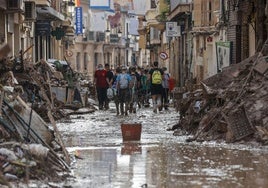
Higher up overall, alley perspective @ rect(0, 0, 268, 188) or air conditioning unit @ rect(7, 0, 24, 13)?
air conditioning unit @ rect(7, 0, 24, 13)

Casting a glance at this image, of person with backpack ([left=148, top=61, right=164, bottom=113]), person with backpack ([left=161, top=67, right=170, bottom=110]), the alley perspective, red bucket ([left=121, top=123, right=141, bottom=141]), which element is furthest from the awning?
red bucket ([left=121, top=123, right=141, bottom=141])

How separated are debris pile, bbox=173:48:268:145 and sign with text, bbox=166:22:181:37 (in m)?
32.5

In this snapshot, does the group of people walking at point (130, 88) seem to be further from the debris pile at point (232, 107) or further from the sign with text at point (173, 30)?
the sign with text at point (173, 30)

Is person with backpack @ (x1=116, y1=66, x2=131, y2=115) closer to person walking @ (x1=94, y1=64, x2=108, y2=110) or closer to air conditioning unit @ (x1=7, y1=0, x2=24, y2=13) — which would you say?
person walking @ (x1=94, y1=64, x2=108, y2=110)

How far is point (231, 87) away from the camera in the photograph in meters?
19.0

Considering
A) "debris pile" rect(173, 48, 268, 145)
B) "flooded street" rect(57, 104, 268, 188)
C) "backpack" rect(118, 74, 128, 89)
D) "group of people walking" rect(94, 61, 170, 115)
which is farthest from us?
"group of people walking" rect(94, 61, 170, 115)

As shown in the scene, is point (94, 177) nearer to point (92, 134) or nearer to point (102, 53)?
point (92, 134)

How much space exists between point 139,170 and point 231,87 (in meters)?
5.88

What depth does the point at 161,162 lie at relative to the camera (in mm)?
14633

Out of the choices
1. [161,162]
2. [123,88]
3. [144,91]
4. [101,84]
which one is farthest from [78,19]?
[161,162]

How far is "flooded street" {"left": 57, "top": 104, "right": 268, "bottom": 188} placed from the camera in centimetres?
1231

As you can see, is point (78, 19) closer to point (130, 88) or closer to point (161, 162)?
point (130, 88)

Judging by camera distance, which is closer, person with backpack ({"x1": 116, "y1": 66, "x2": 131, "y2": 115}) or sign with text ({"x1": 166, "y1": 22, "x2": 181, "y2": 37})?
person with backpack ({"x1": 116, "y1": 66, "x2": 131, "y2": 115})

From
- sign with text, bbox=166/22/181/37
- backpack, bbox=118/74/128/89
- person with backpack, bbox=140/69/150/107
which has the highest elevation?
sign with text, bbox=166/22/181/37
